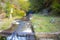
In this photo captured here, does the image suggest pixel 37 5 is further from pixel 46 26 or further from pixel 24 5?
pixel 46 26

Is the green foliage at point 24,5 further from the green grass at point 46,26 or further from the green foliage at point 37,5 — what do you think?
the green grass at point 46,26

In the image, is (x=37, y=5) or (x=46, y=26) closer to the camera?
(x=46, y=26)

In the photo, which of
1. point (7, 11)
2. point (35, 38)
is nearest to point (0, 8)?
point (7, 11)

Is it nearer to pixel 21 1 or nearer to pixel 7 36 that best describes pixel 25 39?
pixel 7 36

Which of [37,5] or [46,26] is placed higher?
[37,5]

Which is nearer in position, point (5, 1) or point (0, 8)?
point (0, 8)

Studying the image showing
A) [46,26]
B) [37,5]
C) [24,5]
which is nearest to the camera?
[46,26]

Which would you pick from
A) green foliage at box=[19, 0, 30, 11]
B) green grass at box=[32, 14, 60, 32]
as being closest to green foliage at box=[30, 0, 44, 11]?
green foliage at box=[19, 0, 30, 11]

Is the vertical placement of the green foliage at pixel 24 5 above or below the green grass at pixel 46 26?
above

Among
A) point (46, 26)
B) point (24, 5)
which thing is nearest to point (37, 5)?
point (24, 5)

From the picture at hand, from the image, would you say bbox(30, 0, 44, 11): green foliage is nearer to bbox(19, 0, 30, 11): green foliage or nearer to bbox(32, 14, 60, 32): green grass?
bbox(19, 0, 30, 11): green foliage

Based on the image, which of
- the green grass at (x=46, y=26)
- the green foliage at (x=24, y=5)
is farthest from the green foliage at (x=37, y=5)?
the green grass at (x=46, y=26)

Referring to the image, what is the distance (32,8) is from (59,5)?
3.19 meters

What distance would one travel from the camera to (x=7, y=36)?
753cm
